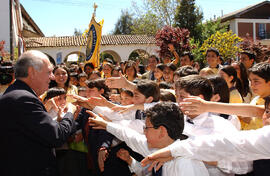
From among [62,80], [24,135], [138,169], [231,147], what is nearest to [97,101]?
[138,169]

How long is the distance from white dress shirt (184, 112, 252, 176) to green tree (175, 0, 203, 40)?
2360cm

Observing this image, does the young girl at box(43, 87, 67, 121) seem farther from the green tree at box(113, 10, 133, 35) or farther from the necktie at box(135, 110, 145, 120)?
the green tree at box(113, 10, 133, 35)

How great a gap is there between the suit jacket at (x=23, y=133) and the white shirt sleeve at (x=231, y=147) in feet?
3.33

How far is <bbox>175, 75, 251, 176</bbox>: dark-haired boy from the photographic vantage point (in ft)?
6.99

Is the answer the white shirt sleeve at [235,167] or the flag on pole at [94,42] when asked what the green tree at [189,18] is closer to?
the flag on pole at [94,42]

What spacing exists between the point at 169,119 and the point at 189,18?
24145mm

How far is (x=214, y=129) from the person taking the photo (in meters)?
2.16

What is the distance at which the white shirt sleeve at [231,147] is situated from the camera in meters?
1.58

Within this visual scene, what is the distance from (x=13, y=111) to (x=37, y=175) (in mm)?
557

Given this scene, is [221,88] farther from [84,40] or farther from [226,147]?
[84,40]

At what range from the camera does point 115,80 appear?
10.8ft

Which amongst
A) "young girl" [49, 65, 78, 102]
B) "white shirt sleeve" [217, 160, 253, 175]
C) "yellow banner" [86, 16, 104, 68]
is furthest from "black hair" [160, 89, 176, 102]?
"yellow banner" [86, 16, 104, 68]

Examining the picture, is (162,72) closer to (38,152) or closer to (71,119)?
(71,119)

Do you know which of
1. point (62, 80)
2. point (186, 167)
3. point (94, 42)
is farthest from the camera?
point (94, 42)
